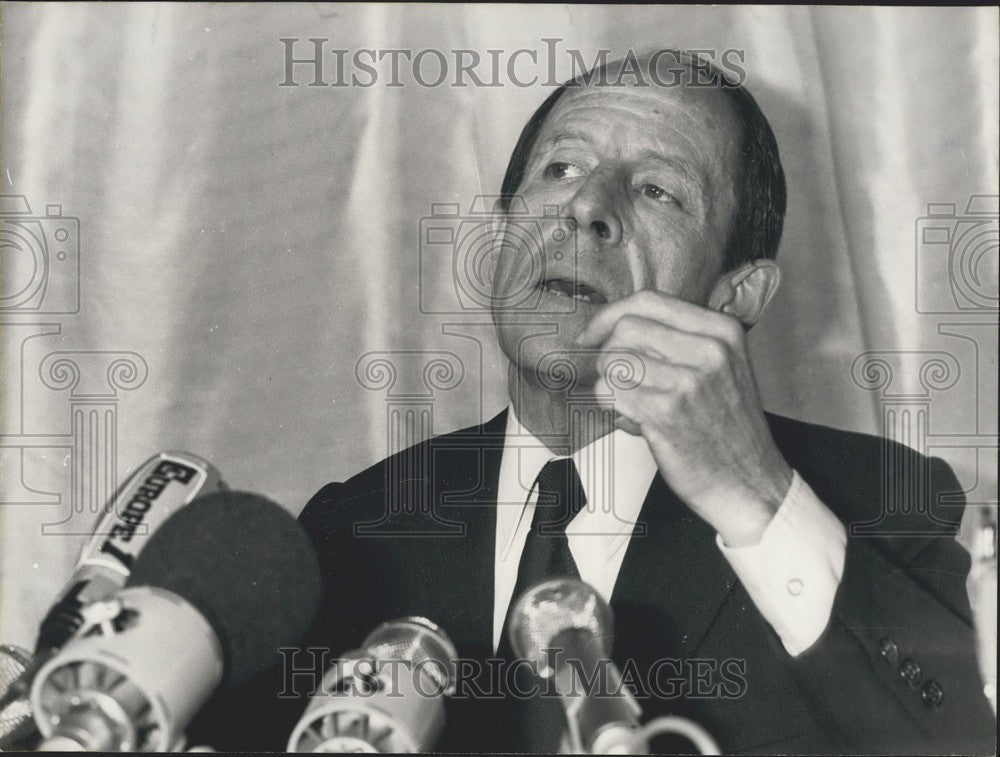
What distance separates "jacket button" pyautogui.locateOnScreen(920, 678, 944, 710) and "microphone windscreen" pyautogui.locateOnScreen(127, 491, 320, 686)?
2.23 feet

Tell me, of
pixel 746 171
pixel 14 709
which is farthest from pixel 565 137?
pixel 14 709

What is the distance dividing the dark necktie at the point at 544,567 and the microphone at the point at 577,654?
350 millimetres

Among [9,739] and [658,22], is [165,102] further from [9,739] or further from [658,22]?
[9,739]

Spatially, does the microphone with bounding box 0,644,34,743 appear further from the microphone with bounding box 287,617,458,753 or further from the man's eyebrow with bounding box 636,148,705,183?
the man's eyebrow with bounding box 636,148,705,183

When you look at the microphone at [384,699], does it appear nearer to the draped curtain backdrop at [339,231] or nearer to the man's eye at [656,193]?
the draped curtain backdrop at [339,231]

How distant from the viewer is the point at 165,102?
1.54m

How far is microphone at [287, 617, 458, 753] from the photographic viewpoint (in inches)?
37.3

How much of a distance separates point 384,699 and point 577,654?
173 millimetres

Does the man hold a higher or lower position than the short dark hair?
lower

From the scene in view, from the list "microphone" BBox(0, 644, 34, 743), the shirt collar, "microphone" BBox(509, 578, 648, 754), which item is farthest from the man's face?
"microphone" BBox(0, 644, 34, 743)

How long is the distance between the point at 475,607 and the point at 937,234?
2.59 ft

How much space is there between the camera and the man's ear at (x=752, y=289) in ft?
4.96

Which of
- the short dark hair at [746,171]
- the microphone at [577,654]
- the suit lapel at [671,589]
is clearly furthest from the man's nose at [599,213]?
the microphone at [577,654]

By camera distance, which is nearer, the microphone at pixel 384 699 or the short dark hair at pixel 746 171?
the microphone at pixel 384 699
